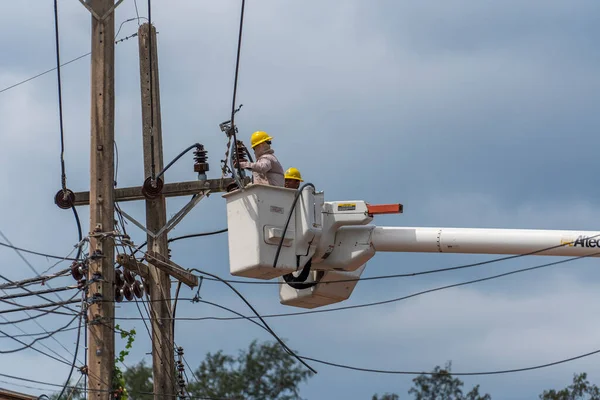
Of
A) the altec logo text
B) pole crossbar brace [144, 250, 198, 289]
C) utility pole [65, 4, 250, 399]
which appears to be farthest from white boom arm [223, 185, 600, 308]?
pole crossbar brace [144, 250, 198, 289]

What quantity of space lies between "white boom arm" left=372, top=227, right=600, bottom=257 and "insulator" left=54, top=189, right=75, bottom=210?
165 inches

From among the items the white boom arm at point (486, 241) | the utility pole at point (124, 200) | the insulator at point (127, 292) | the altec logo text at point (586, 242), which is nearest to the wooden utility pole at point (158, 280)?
the utility pole at point (124, 200)

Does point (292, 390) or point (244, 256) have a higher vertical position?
point (292, 390)

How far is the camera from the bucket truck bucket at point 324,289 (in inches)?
661

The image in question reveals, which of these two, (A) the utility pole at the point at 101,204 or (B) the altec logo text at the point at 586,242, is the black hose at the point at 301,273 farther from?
(B) the altec logo text at the point at 586,242

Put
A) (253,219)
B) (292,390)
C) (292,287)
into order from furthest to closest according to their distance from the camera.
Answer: (292,390) < (292,287) < (253,219)

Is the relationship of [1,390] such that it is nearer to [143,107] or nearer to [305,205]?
[143,107]

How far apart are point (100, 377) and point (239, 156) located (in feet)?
10.1

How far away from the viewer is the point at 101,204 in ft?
53.6

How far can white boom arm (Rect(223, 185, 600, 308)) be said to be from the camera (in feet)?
50.7

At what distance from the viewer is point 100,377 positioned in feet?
52.5

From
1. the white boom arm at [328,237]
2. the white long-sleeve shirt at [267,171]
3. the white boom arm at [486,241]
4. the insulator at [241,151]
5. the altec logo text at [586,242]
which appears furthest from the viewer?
the insulator at [241,151]

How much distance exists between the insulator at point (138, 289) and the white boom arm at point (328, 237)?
103 inches

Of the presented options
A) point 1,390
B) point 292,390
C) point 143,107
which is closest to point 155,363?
point 1,390
